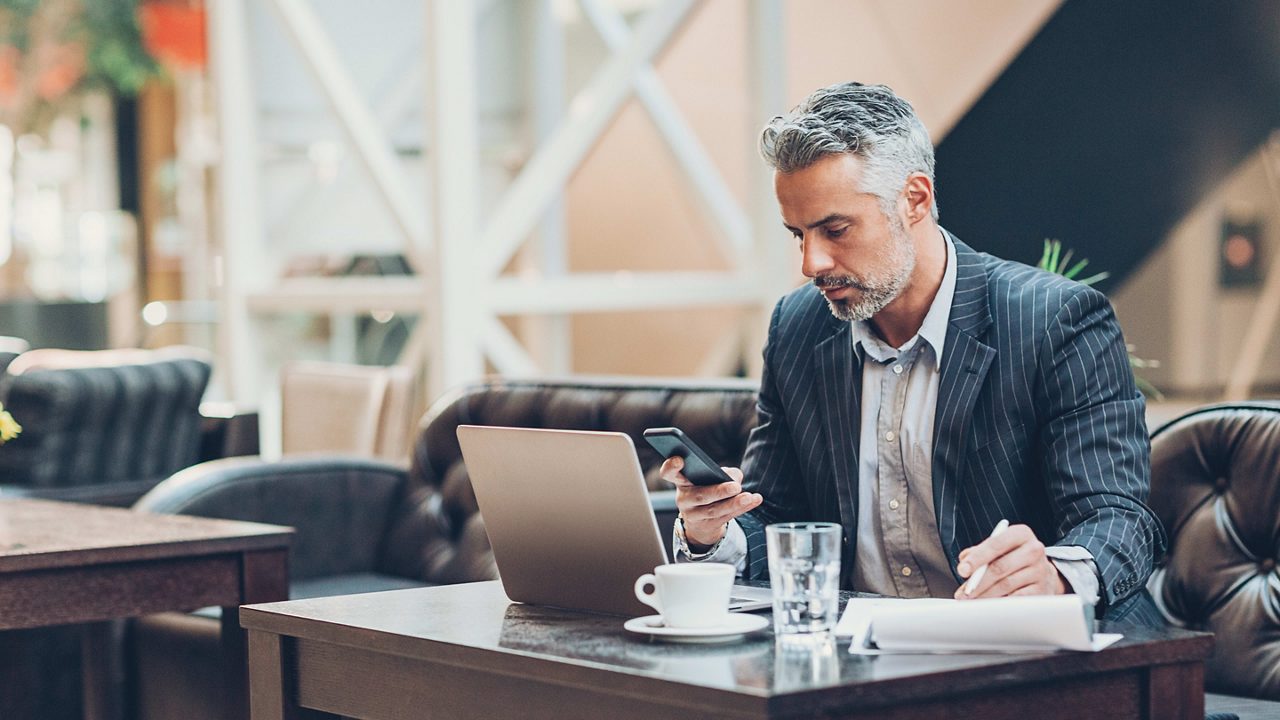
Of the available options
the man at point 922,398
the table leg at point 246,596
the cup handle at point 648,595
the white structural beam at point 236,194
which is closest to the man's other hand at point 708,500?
the man at point 922,398

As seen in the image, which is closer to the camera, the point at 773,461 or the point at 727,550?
the point at 727,550

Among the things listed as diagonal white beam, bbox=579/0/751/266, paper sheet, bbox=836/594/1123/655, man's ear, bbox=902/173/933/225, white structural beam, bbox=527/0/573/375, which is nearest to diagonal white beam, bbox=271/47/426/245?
white structural beam, bbox=527/0/573/375

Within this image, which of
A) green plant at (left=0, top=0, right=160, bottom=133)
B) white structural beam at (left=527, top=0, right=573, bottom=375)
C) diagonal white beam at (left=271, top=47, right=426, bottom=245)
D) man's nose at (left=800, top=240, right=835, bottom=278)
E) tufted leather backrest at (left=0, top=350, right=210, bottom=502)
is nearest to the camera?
man's nose at (left=800, top=240, right=835, bottom=278)

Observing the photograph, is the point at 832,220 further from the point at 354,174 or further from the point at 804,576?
the point at 354,174

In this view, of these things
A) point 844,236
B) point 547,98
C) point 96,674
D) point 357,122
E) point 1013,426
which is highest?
point 547,98

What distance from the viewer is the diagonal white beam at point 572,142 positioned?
5.51m

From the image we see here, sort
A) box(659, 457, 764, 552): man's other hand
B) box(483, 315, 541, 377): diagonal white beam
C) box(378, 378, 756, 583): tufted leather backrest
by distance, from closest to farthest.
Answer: box(659, 457, 764, 552): man's other hand → box(378, 378, 756, 583): tufted leather backrest → box(483, 315, 541, 377): diagonal white beam

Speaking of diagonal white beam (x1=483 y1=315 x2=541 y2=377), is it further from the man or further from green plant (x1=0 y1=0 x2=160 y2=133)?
green plant (x1=0 y1=0 x2=160 y2=133)

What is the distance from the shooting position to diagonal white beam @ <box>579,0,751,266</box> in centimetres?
600

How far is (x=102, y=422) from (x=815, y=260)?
10.9 ft

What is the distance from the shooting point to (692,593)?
5.46 ft

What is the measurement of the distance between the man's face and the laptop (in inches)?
16.3

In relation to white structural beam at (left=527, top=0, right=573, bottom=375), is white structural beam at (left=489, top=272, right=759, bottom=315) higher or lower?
lower

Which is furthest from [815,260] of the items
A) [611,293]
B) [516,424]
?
[611,293]
